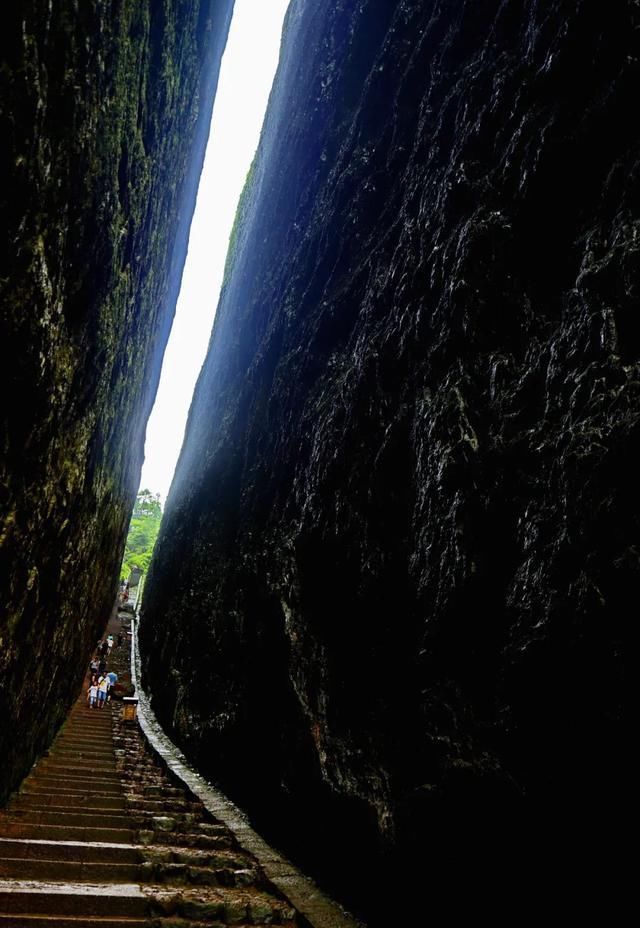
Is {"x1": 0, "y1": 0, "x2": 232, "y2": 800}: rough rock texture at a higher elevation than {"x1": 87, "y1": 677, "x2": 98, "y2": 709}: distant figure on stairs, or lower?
higher

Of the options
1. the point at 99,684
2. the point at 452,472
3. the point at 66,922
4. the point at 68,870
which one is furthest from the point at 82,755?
the point at 452,472

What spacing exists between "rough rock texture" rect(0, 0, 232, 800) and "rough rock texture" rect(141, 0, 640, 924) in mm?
2412

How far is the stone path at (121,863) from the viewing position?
345 centimetres

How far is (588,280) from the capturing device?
3.53 meters

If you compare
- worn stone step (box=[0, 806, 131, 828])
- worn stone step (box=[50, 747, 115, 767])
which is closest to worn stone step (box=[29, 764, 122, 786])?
worn stone step (box=[50, 747, 115, 767])

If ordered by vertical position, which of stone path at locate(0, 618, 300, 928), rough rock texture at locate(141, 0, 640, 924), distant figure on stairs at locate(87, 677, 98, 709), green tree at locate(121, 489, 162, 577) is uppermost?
green tree at locate(121, 489, 162, 577)

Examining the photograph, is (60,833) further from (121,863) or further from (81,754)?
(81,754)

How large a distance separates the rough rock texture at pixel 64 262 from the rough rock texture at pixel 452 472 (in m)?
2.41

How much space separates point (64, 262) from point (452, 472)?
2.83m

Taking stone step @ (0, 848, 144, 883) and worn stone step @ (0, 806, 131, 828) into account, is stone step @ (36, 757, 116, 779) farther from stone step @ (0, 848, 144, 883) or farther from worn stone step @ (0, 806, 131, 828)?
stone step @ (0, 848, 144, 883)

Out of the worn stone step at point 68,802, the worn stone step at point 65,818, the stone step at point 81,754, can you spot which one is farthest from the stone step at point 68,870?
the stone step at point 81,754

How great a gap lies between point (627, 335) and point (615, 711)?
1.94 m

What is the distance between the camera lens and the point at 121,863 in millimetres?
4230

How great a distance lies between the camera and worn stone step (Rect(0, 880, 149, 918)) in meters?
3.35
